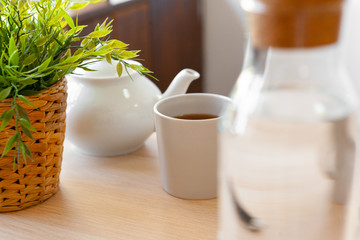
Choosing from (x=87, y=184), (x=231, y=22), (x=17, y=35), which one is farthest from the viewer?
(x=231, y=22)

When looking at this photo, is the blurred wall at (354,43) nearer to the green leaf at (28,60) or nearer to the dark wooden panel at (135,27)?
the dark wooden panel at (135,27)

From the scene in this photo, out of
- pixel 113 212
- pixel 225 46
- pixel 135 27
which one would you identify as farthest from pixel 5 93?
pixel 225 46

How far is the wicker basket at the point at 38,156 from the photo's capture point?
2.08ft

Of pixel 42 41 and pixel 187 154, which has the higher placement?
pixel 42 41

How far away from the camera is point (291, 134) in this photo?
39 centimetres

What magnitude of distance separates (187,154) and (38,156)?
0.19 meters

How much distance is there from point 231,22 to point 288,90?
6.98 feet

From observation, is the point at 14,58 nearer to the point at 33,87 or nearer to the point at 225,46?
the point at 33,87

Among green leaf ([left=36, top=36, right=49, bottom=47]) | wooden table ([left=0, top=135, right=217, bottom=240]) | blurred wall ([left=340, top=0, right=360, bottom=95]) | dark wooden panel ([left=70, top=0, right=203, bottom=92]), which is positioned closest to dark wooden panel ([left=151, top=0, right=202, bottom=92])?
dark wooden panel ([left=70, top=0, right=203, bottom=92])

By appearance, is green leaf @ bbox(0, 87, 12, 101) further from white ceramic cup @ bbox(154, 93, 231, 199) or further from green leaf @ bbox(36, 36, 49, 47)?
white ceramic cup @ bbox(154, 93, 231, 199)

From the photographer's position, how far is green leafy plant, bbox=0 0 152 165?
603mm

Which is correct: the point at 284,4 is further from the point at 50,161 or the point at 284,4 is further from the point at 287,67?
the point at 50,161

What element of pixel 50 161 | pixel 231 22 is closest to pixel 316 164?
pixel 50 161

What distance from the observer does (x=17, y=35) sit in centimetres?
64
